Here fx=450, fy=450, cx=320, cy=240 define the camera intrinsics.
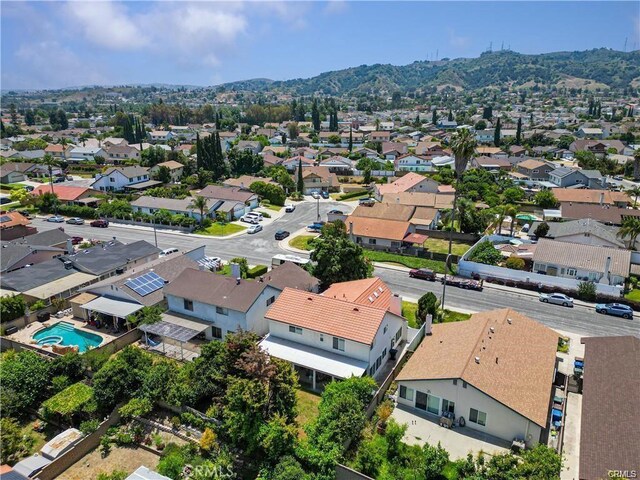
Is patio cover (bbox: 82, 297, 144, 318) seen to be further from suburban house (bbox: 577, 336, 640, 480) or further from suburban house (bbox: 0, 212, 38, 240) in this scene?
suburban house (bbox: 577, 336, 640, 480)

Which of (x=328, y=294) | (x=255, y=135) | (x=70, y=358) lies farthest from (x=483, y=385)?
(x=255, y=135)

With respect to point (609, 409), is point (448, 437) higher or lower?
lower

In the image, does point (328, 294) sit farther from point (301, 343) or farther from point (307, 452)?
point (307, 452)

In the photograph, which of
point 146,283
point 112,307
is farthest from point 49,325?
point 146,283

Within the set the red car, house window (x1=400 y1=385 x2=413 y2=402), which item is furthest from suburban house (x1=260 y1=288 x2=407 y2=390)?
the red car

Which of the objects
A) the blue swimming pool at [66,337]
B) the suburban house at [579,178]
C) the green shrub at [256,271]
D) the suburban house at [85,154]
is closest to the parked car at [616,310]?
the green shrub at [256,271]

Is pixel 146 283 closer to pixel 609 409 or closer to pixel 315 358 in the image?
pixel 315 358
